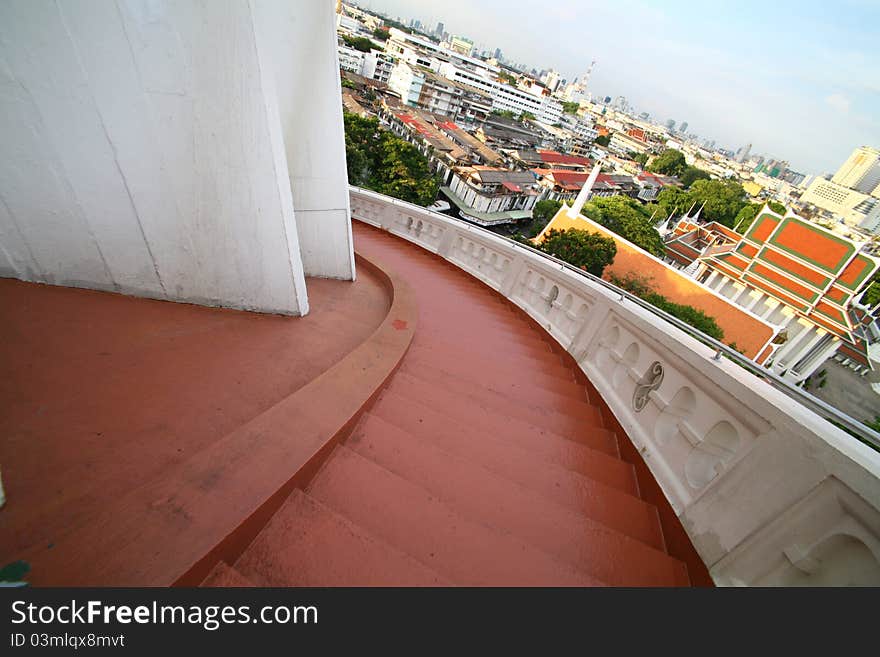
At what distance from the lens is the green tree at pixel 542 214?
Result: 33719 millimetres

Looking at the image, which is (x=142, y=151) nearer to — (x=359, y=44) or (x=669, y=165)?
(x=359, y=44)

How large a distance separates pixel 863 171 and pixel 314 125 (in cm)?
17439

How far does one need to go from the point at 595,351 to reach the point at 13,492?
370cm

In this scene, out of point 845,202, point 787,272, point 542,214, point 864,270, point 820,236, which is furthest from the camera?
point 845,202

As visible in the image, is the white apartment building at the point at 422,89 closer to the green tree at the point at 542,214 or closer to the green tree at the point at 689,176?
the green tree at the point at 542,214

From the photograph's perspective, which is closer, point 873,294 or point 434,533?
point 434,533

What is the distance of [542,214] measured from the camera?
34094 millimetres

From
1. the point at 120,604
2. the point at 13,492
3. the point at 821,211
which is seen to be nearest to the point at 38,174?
the point at 13,492

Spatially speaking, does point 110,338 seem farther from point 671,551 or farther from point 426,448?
point 671,551

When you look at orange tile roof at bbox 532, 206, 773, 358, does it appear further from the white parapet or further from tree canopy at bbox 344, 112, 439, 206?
the white parapet

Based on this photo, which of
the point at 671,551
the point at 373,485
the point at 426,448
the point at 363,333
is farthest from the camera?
the point at 363,333

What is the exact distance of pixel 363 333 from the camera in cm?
320

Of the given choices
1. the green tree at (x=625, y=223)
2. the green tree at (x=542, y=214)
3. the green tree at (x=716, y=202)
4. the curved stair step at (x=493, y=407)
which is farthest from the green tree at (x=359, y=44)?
the curved stair step at (x=493, y=407)

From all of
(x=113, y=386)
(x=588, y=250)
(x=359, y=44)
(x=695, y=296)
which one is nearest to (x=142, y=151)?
(x=113, y=386)
